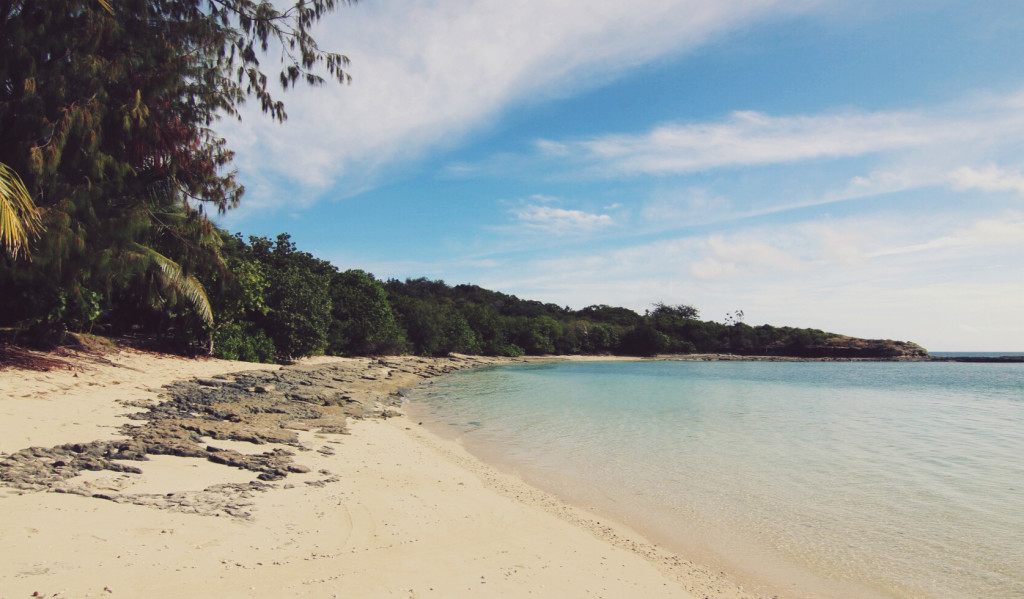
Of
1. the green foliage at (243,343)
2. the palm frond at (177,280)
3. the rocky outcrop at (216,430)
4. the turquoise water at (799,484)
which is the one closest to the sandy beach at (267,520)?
the rocky outcrop at (216,430)

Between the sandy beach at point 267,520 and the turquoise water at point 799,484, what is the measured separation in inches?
36.4

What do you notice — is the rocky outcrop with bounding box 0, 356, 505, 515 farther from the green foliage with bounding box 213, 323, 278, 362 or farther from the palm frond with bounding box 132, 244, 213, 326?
the green foliage with bounding box 213, 323, 278, 362

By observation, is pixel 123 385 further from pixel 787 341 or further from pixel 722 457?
pixel 787 341

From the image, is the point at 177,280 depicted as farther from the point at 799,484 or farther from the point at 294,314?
the point at 799,484

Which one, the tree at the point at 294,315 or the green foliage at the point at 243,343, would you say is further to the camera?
the tree at the point at 294,315

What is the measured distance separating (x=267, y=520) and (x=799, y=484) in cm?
808

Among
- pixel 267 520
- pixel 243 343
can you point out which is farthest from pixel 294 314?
pixel 267 520

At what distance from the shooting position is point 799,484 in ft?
28.0

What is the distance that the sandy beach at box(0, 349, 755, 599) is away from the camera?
3.63 meters

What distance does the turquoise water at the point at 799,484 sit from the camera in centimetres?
541

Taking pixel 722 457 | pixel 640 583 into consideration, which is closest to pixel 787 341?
pixel 722 457

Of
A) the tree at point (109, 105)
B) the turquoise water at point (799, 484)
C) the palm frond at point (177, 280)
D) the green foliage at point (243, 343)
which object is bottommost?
the turquoise water at point (799, 484)

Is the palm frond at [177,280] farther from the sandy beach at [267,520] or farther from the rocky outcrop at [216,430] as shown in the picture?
the sandy beach at [267,520]

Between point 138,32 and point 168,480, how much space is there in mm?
9619
